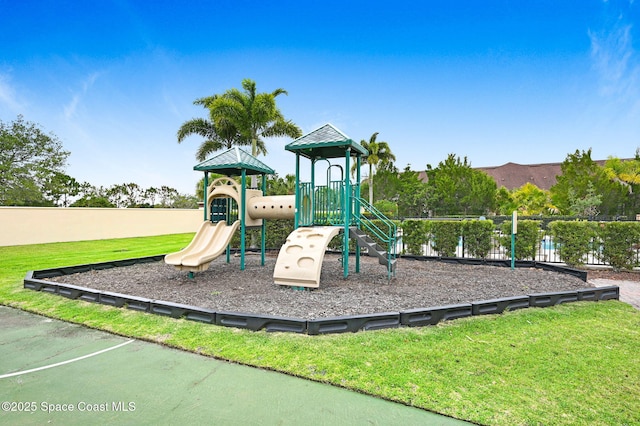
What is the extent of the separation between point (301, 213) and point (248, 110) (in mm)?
12811

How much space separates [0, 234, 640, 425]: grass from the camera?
246cm

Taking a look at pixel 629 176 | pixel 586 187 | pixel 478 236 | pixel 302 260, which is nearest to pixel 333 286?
pixel 302 260

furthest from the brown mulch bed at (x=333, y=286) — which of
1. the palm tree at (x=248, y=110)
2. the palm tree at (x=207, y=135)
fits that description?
the palm tree at (x=207, y=135)

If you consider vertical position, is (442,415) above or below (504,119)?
below

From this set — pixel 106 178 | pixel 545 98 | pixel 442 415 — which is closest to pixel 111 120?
pixel 106 178

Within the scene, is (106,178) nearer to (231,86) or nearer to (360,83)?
(231,86)

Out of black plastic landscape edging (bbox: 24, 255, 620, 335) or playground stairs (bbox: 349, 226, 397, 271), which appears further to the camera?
playground stairs (bbox: 349, 226, 397, 271)

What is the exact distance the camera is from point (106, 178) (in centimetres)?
3312

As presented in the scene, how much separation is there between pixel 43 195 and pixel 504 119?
45.1m

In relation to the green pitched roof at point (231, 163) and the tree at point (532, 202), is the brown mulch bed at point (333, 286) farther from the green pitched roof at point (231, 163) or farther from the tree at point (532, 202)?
the tree at point (532, 202)

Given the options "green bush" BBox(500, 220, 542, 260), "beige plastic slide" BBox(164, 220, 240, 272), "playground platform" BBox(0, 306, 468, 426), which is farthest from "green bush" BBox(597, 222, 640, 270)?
"beige plastic slide" BBox(164, 220, 240, 272)

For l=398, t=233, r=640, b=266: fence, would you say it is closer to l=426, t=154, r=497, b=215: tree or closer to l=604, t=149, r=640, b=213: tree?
l=426, t=154, r=497, b=215: tree

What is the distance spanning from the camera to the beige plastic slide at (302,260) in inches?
A: 232

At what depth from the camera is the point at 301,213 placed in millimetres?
7641
